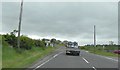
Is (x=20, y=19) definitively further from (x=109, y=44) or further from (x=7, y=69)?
(x=109, y=44)

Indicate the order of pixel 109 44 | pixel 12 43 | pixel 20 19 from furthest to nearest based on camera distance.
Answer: pixel 109 44 < pixel 12 43 < pixel 20 19

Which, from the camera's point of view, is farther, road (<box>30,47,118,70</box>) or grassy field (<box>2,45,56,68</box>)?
road (<box>30,47,118,70</box>)

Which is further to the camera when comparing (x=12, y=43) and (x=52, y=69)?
(x=12, y=43)

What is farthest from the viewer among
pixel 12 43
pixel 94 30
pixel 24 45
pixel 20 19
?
pixel 94 30

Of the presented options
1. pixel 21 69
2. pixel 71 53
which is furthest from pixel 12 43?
pixel 21 69

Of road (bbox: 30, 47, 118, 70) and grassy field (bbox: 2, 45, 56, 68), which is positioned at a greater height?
grassy field (bbox: 2, 45, 56, 68)

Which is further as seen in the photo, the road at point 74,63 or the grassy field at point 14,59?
the road at point 74,63

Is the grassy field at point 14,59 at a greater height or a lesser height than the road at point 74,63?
greater

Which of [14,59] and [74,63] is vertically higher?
[14,59]

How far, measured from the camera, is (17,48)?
34438mm

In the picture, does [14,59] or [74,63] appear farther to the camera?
[14,59]

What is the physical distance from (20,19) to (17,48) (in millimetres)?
3441

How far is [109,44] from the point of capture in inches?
4161

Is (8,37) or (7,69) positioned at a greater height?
(8,37)
